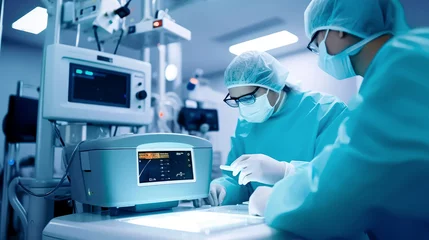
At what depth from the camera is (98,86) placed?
4.27ft

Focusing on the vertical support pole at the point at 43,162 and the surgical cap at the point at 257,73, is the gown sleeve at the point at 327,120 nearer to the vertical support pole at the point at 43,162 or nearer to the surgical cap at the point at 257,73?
the surgical cap at the point at 257,73

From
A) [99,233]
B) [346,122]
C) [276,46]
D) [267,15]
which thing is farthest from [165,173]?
[276,46]

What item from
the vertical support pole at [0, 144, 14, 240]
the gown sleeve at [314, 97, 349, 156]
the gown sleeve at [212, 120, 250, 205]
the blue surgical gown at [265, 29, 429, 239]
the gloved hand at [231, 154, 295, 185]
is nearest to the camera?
the blue surgical gown at [265, 29, 429, 239]

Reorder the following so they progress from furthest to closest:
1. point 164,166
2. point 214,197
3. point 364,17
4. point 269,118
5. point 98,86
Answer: point 269,118
point 98,86
point 214,197
point 164,166
point 364,17

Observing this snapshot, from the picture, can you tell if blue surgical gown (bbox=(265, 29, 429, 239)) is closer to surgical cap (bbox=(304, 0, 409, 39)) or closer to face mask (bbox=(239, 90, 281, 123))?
surgical cap (bbox=(304, 0, 409, 39))

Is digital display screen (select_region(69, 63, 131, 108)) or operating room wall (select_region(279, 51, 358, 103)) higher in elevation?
operating room wall (select_region(279, 51, 358, 103))

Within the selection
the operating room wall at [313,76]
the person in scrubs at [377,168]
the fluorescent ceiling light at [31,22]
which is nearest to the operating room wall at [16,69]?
the fluorescent ceiling light at [31,22]

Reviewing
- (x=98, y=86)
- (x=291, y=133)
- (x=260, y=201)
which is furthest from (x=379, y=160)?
(x=98, y=86)

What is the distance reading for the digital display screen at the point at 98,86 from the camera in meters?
1.22

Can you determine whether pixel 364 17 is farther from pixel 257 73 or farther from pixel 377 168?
pixel 257 73

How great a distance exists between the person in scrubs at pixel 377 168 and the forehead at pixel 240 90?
71cm

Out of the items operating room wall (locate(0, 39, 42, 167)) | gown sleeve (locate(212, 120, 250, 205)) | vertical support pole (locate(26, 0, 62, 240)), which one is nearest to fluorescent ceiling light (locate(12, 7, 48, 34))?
operating room wall (locate(0, 39, 42, 167))

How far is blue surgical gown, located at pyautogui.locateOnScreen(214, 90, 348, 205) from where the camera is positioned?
1.25m

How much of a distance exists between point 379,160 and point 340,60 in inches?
16.0
